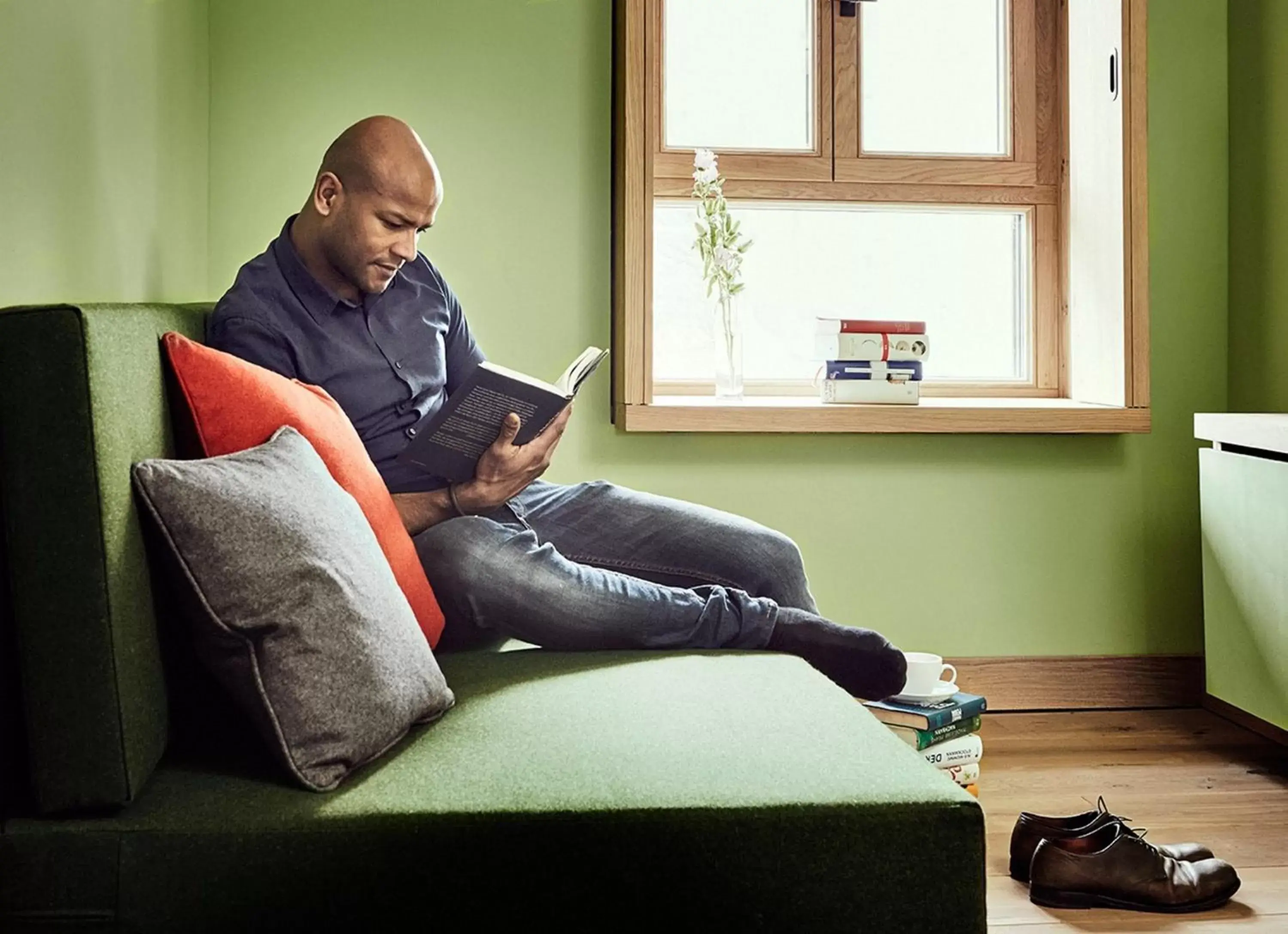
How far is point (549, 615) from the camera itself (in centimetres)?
209

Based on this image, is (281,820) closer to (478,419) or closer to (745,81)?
(478,419)

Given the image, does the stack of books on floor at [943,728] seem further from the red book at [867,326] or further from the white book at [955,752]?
the red book at [867,326]

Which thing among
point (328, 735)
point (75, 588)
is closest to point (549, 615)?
point (328, 735)

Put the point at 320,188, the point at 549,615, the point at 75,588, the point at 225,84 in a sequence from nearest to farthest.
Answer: the point at 75,588, the point at 549,615, the point at 320,188, the point at 225,84

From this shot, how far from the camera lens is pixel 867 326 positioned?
3434 mm

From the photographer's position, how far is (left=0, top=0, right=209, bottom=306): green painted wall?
2002 millimetres

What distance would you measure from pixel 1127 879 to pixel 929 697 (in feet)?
1.44

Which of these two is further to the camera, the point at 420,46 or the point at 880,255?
the point at 880,255

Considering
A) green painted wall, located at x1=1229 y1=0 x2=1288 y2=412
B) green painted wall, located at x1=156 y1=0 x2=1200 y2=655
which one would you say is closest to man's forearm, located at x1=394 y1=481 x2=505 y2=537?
green painted wall, located at x1=156 y1=0 x2=1200 y2=655

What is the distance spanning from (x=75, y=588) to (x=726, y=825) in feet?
2.26

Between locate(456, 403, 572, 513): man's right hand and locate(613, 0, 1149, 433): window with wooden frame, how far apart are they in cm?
113

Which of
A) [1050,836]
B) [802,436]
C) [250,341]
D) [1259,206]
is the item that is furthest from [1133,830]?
[1259,206]

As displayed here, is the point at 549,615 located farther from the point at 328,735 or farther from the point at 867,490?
the point at 867,490

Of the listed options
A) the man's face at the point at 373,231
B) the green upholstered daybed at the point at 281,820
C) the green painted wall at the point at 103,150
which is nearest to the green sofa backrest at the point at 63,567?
the green upholstered daybed at the point at 281,820
